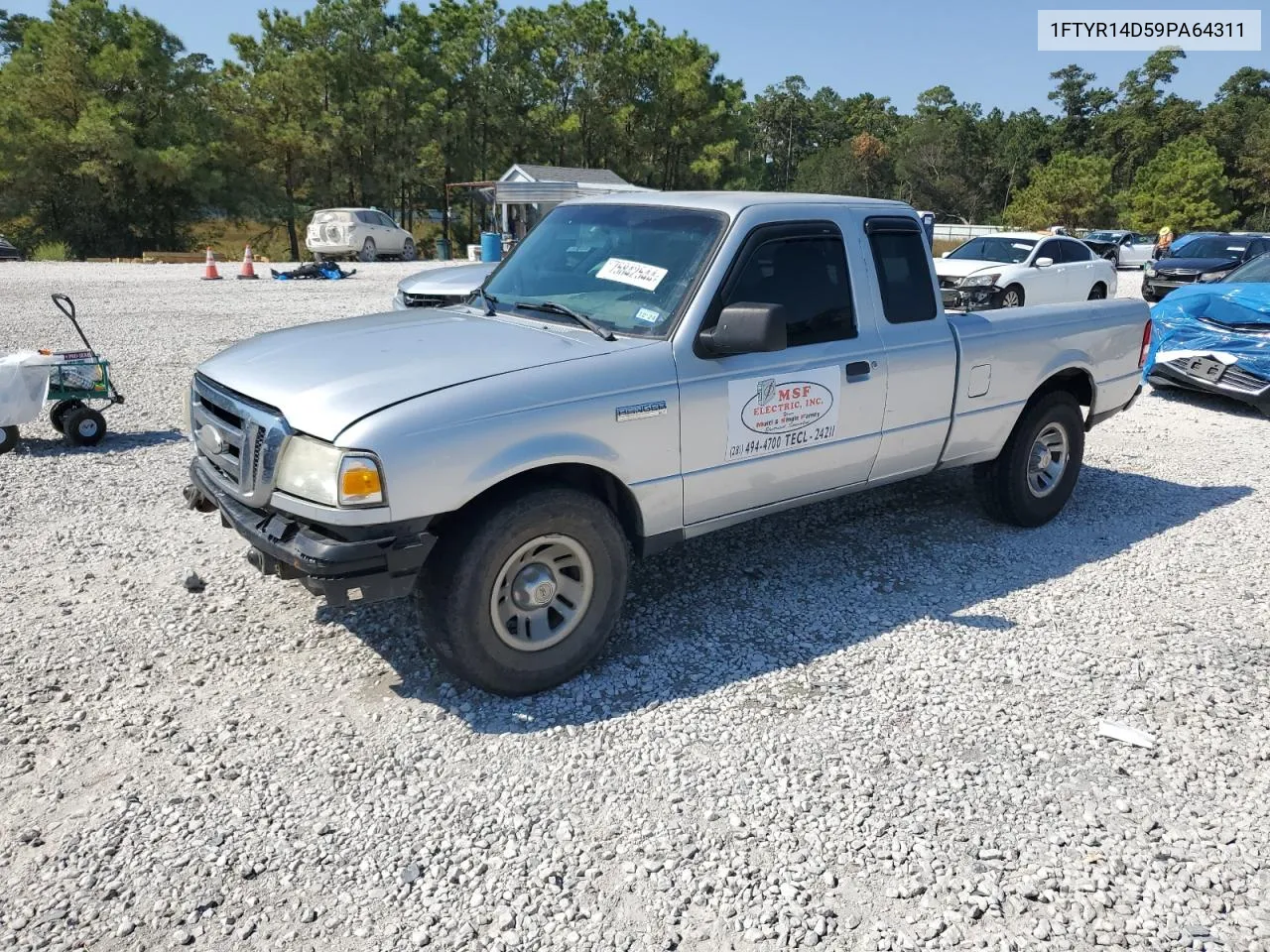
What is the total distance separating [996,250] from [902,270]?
41.0 ft

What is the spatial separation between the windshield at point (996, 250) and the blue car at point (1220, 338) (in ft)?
17.9

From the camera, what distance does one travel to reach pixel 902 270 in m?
4.86

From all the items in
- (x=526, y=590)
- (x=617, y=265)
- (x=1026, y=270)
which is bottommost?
(x=526, y=590)

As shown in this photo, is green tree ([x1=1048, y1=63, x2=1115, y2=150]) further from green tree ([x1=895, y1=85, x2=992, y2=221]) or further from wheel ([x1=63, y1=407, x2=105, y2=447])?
wheel ([x1=63, y1=407, x2=105, y2=447])

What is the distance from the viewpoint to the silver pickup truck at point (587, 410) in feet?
10.9

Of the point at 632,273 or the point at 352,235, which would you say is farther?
the point at 352,235

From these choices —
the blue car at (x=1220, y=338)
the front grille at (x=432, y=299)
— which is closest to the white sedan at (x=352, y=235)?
the front grille at (x=432, y=299)

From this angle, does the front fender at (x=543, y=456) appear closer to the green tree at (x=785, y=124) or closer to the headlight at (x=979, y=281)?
the headlight at (x=979, y=281)

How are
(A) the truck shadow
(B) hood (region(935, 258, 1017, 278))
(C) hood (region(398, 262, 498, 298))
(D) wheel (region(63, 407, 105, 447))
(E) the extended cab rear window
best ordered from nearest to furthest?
(A) the truck shadow
(E) the extended cab rear window
(D) wheel (region(63, 407, 105, 447))
(C) hood (region(398, 262, 498, 298))
(B) hood (region(935, 258, 1017, 278))

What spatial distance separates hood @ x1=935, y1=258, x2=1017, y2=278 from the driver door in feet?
37.3

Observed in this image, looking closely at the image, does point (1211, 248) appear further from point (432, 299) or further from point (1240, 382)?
point (432, 299)

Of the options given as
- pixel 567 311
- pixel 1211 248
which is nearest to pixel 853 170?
pixel 1211 248

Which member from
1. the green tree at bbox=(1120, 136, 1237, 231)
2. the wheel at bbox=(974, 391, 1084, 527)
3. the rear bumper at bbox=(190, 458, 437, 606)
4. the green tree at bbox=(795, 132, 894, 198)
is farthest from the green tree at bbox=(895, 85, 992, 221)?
the rear bumper at bbox=(190, 458, 437, 606)

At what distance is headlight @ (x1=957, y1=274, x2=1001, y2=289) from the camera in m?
14.4
